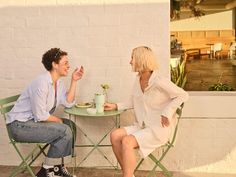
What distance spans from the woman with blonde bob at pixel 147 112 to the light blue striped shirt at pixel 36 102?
61cm

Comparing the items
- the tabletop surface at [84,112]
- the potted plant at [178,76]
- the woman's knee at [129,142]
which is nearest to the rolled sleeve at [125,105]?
the tabletop surface at [84,112]

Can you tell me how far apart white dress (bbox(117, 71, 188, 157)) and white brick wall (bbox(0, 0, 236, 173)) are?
0.60 m

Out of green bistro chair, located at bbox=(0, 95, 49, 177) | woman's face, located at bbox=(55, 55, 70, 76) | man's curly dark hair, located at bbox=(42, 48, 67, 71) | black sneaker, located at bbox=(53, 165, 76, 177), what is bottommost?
black sneaker, located at bbox=(53, 165, 76, 177)

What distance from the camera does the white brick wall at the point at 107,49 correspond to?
430 centimetres

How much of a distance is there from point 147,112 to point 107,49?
894mm

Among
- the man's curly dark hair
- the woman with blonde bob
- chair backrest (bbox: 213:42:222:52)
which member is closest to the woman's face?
the man's curly dark hair

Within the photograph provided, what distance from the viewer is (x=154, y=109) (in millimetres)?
3760

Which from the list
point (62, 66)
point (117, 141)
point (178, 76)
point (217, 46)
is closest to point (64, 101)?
point (62, 66)

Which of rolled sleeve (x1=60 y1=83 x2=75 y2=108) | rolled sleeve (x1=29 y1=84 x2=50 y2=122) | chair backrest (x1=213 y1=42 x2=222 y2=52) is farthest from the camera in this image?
chair backrest (x1=213 y1=42 x2=222 y2=52)

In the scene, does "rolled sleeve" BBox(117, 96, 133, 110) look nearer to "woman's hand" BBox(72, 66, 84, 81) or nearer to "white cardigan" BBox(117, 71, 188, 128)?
"white cardigan" BBox(117, 71, 188, 128)

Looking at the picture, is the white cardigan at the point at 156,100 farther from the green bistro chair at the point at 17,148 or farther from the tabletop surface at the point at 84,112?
the green bistro chair at the point at 17,148

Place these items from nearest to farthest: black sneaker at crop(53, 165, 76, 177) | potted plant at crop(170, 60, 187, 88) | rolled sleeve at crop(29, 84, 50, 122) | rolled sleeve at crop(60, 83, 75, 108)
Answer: rolled sleeve at crop(29, 84, 50, 122), black sneaker at crop(53, 165, 76, 177), rolled sleeve at crop(60, 83, 75, 108), potted plant at crop(170, 60, 187, 88)

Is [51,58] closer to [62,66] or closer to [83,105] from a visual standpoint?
[62,66]

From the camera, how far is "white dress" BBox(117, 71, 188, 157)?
3615mm
